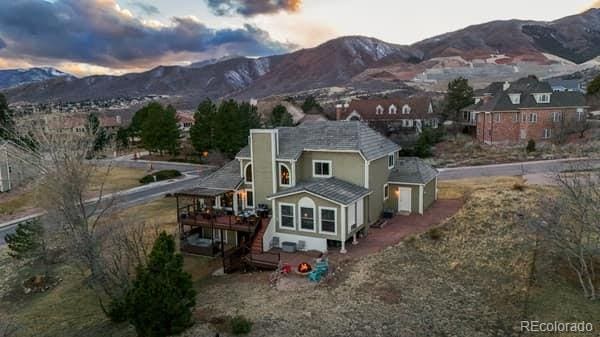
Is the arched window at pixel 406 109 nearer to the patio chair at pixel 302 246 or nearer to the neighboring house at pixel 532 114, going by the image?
the neighboring house at pixel 532 114

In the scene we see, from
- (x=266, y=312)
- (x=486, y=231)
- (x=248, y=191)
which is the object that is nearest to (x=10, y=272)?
(x=248, y=191)

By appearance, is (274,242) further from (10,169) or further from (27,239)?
(10,169)

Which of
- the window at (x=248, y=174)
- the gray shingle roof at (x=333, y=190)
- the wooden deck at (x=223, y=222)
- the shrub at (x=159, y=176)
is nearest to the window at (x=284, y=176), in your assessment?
the gray shingle roof at (x=333, y=190)

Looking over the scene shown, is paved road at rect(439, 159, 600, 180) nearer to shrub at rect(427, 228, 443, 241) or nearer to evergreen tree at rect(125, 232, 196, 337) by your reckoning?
shrub at rect(427, 228, 443, 241)

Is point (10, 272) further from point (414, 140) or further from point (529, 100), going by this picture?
point (529, 100)

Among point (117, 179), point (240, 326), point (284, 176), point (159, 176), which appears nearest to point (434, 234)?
point (284, 176)
